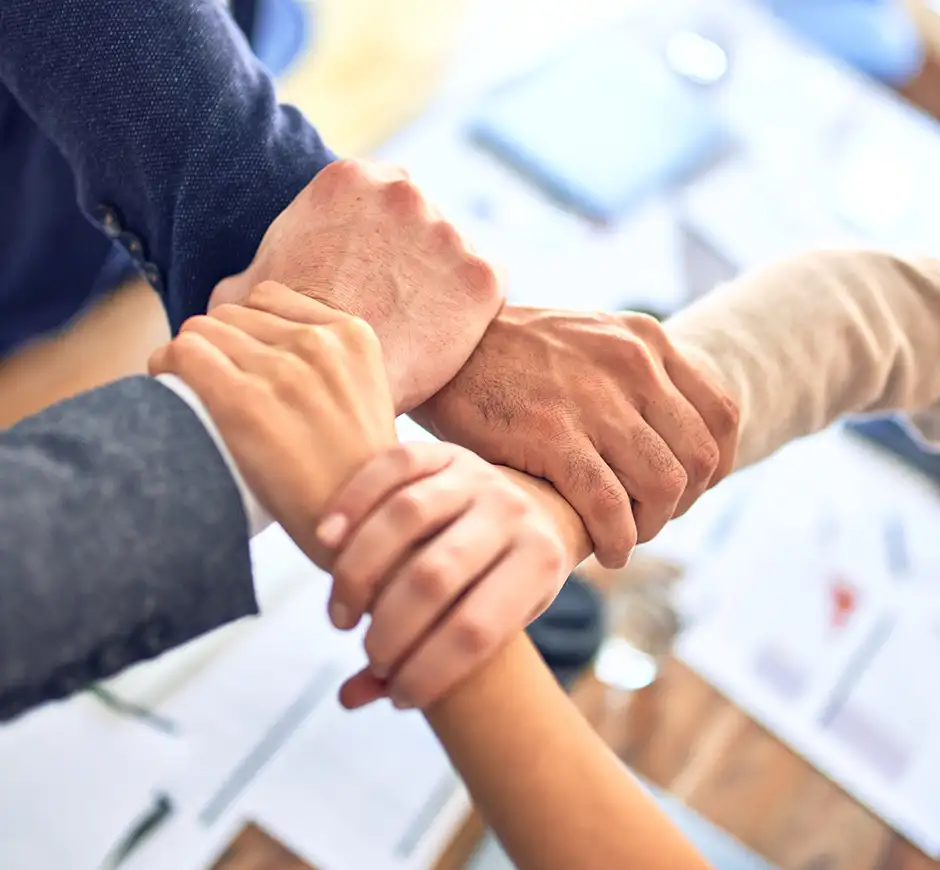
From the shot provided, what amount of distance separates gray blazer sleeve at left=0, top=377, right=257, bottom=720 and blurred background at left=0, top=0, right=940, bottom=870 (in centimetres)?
26

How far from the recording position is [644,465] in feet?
1.64

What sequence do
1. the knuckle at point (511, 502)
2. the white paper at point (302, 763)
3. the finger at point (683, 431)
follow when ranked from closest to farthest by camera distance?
the knuckle at point (511, 502) < the finger at point (683, 431) < the white paper at point (302, 763)

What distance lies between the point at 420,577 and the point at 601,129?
77cm

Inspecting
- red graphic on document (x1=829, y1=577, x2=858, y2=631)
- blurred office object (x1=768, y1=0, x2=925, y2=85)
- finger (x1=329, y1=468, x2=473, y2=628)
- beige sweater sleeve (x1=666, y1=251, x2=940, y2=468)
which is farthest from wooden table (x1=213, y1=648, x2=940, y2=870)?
blurred office object (x1=768, y1=0, x2=925, y2=85)

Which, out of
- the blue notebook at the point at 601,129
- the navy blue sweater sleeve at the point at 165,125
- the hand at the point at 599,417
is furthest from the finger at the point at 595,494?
the blue notebook at the point at 601,129

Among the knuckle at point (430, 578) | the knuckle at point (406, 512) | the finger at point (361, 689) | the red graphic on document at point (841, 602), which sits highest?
the knuckle at point (406, 512)

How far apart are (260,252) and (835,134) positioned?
2.75 feet

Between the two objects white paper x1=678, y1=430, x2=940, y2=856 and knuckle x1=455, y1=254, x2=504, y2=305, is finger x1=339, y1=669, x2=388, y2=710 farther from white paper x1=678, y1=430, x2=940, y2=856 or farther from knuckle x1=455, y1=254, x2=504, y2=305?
white paper x1=678, y1=430, x2=940, y2=856

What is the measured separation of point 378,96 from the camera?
1.04 meters

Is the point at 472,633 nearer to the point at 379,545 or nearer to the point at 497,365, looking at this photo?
the point at 379,545

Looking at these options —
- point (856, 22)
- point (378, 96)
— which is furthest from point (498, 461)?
point (856, 22)

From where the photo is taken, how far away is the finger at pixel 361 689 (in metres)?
0.40

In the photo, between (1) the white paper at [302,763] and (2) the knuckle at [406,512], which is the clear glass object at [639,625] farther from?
(2) the knuckle at [406,512]

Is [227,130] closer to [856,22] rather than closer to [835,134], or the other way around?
[835,134]
